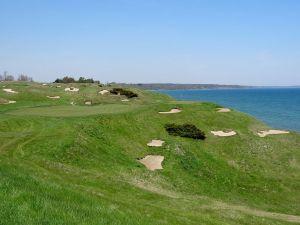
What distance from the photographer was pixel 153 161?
36.4m

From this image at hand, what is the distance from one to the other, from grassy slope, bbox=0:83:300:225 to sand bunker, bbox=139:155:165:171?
0.67m

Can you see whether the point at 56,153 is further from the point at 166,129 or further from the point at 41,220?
the point at 41,220

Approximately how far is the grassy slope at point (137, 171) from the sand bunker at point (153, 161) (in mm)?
666

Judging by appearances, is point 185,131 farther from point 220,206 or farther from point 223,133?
point 220,206

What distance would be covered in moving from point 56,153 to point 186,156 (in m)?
11.9

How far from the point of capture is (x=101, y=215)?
13727 mm

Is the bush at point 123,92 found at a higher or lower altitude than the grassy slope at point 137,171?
higher

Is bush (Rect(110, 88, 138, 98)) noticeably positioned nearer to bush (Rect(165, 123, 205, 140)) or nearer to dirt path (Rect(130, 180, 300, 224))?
bush (Rect(165, 123, 205, 140))

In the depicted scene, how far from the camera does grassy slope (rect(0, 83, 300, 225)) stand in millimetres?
14719

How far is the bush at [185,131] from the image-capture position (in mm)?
43219

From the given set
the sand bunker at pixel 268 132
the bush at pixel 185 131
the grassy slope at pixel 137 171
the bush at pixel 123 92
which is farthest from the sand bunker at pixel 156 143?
→ the bush at pixel 123 92

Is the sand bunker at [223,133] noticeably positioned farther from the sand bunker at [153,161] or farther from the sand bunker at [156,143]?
the sand bunker at [153,161]

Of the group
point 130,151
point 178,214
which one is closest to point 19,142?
point 130,151

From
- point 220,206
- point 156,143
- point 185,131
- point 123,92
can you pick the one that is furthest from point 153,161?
point 123,92
